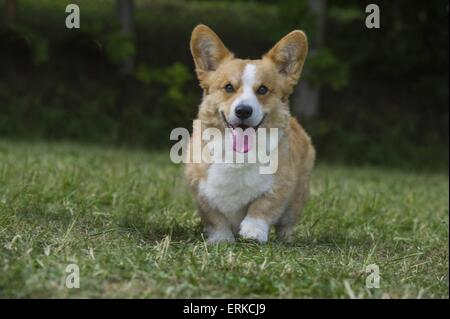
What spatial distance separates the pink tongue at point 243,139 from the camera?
5207 mm

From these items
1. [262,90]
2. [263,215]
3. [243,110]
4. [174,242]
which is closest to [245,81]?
[262,90]

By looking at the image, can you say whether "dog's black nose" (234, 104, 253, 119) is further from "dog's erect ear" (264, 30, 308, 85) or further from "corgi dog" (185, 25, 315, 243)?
"dog's erect ear" (264, 30, 308, 85)

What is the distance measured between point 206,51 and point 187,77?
841cm

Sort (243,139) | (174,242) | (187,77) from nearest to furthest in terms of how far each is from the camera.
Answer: (174,242), (243,139), (187,77)

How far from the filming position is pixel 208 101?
535 cm

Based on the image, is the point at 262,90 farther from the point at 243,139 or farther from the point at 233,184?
the point at 233,184

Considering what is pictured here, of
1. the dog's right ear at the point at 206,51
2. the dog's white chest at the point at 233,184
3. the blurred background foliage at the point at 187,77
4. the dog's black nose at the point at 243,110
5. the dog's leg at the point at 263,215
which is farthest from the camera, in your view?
the blurred background foliage at the point at 187,77

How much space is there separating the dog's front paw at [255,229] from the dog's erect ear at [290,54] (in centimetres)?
93

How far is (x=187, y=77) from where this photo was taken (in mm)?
13938

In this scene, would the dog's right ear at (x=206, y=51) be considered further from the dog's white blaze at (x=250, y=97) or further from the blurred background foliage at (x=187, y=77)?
the blurred background foliage at (x=187, y=77)

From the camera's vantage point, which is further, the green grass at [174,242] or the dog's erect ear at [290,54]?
the dog's erect ear at [290,54]

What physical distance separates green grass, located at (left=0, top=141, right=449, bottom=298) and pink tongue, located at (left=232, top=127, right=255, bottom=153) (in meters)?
0.61

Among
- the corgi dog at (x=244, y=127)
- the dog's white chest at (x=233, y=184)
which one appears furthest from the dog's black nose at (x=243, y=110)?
the dog's white chest at (x=233, y=184)

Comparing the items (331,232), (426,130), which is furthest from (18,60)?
(331,232)
